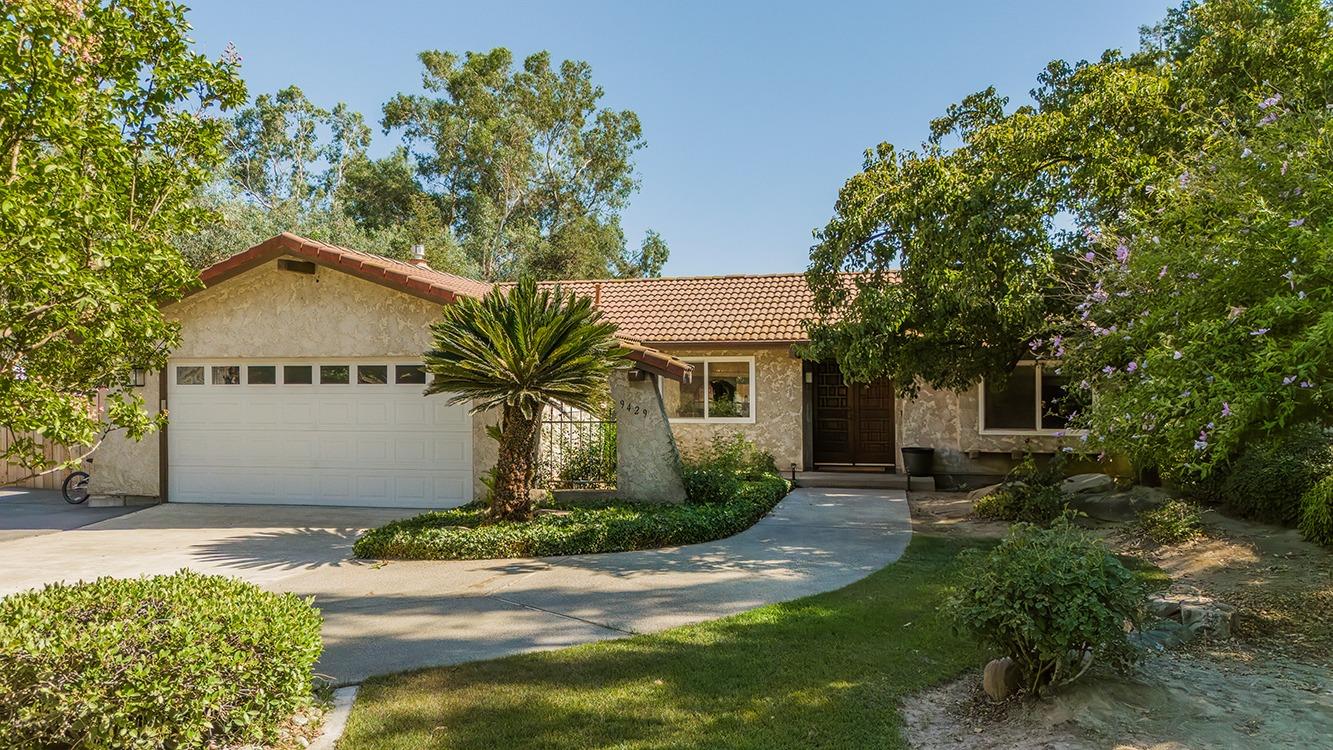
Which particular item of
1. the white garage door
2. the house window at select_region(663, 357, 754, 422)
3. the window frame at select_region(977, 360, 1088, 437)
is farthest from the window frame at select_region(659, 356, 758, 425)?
the white garage door

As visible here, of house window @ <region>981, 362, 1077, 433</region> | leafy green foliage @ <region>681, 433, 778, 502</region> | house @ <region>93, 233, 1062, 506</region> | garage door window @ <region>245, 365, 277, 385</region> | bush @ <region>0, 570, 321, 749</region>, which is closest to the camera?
bush @ <region>0, 570, 321, 749</region>

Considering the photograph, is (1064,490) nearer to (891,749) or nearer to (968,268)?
(968,268)

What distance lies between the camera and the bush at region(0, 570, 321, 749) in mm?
3484

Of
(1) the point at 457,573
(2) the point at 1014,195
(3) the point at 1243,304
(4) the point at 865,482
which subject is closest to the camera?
(3) the point at 1243,304

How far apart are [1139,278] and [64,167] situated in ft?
23.4

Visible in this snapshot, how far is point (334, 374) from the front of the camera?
12.7m

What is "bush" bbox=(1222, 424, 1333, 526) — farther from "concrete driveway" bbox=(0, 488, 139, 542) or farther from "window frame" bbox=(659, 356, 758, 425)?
"concrete driveway" bbox=(0, 488, 139, 542)

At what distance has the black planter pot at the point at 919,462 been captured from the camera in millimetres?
15148

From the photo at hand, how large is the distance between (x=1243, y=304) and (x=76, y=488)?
55.4ft

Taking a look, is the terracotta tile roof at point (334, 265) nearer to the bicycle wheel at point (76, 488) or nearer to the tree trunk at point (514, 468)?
the tree trunk at point (514, 468)

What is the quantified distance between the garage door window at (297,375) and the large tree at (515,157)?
73.8 ft

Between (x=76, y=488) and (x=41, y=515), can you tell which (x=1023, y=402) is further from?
(x=76, y=488)

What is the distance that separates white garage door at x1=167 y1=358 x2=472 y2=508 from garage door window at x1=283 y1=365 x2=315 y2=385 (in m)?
0.02

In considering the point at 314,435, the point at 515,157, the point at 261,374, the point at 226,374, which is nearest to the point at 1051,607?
the point at 314,435
